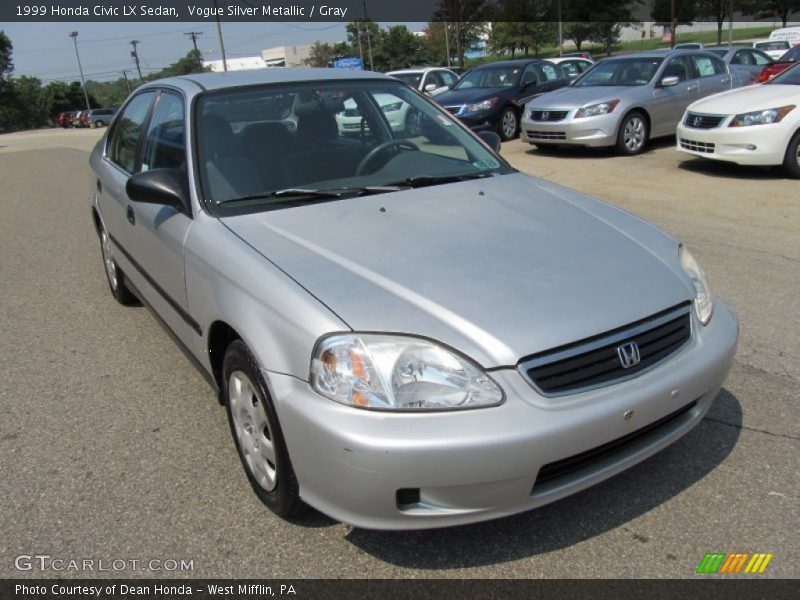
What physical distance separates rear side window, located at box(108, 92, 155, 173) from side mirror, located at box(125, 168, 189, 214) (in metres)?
1.06

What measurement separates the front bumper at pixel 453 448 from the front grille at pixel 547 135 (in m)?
9.34

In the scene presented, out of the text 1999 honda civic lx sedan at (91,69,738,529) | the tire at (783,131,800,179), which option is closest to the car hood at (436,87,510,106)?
the tire at (783,131,800,179)

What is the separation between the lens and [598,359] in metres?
2.28

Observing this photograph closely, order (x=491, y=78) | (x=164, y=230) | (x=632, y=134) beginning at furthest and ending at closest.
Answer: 1. (x=491, y=78)
2. (x=632, y=134)
3. (x=164, y=230)

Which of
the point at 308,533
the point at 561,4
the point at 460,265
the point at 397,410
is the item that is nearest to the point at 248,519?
the point at 308,533

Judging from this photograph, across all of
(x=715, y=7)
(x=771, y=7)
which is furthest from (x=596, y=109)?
(x=771, y=7)

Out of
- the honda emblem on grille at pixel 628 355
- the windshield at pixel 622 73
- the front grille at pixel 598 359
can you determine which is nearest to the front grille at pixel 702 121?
the windshield at pixel 622 73

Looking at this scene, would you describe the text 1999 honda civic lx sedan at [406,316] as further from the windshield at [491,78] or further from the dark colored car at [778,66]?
the dark colored car at [778,66]

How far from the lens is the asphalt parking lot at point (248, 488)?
7.97 ft

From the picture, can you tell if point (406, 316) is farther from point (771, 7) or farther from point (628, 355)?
point (771, 7)

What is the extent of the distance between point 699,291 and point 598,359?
2.52ft
